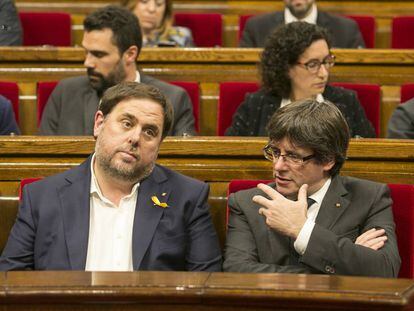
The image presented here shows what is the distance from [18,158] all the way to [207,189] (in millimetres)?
261

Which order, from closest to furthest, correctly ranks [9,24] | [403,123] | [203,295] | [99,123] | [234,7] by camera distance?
[203,295] < [99,123] < [403,123] < [9,24] < [234,7]

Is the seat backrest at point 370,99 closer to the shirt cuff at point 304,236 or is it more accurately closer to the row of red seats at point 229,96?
the row of red seats at point 229,96

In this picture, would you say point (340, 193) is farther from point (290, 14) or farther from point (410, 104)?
point (290, 14)

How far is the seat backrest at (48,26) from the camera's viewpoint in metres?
2.10

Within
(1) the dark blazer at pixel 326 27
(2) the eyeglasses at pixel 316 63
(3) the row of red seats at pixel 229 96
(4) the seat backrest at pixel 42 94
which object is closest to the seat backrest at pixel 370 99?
(3) the row of red seats at pixel 229 96

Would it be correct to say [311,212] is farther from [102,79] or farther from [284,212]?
[102,79]

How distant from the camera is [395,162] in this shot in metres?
1.21

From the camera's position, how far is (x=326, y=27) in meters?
2.01

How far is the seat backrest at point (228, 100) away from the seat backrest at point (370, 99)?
173 mm

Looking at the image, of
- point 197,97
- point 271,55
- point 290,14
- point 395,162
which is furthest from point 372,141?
point 290,14

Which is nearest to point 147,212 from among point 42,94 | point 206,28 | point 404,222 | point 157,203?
point 157,203

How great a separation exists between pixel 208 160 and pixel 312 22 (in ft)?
2.82

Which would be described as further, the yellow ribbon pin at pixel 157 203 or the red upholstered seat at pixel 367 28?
the red upholstered seat at pixel 367 28

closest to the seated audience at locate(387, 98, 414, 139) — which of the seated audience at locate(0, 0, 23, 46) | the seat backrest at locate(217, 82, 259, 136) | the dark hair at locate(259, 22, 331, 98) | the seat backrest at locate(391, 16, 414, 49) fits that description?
the dark hair at locate(259, 22, 331, 98)
